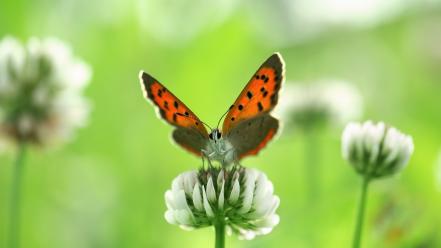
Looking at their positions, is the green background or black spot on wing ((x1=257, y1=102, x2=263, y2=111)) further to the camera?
the green background

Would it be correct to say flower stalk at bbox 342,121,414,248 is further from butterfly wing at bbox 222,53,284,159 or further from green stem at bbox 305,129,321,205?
green stem at bbox 305,129,321,205

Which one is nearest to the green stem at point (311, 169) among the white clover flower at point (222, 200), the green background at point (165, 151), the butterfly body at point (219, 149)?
the green background at point (165, 151)

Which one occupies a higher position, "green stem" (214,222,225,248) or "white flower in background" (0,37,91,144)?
"white flower in background" (0,37,91,144)

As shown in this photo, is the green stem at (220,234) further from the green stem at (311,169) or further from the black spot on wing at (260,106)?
the green stem at (311,169)

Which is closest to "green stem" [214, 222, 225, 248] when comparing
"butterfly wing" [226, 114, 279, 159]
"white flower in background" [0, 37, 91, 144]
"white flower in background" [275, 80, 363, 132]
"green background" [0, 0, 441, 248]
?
"butterfly wing" [226, 114, 279, 159]

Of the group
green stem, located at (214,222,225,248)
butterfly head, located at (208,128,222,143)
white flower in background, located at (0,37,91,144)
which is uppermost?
white flower in background, located at (0,37,91,144)

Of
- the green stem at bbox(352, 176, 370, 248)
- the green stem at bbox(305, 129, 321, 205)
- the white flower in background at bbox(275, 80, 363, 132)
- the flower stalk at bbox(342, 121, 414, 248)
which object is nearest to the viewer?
the green stem at bbox(352, 176, 370, 248)

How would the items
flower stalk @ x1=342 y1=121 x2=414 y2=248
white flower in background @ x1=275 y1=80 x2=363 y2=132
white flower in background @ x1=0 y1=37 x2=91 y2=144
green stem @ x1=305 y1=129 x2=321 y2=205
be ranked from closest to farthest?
flower stalk @ x1=342 y1=121 x2=414 y2=248, white flower in background @ x1=0 y1=37 x2=91 y2=144, green stem @ x1=305 y1=129 x2=321 y2=205, white flower in background @ x1=275 y1=80 x2=363 y2=132
